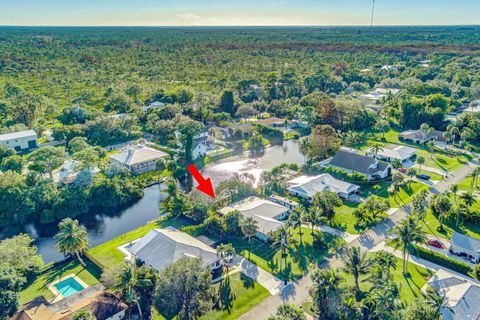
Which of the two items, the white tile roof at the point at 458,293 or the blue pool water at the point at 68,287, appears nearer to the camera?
the white tile roof at the point at 458,293

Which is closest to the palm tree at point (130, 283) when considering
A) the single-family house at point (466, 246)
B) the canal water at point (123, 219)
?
the canal water at point (123, 219)

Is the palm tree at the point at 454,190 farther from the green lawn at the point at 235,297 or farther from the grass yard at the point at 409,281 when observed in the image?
the green lawn at the point at 235,297

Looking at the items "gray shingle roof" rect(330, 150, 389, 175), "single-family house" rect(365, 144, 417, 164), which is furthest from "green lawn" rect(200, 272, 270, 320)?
"single-family house" rect(365, 144, 417, 164)

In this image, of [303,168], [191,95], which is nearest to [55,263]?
[303,168]

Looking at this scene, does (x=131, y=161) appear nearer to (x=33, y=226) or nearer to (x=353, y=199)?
(x=33, y=226)

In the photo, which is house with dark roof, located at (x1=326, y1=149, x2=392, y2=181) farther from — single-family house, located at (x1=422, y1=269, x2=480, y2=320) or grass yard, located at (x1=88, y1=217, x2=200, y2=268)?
grass yard, located at (x1=88, y1=217, x2=200, y2=268)

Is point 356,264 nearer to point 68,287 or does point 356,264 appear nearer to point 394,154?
point 68,287
